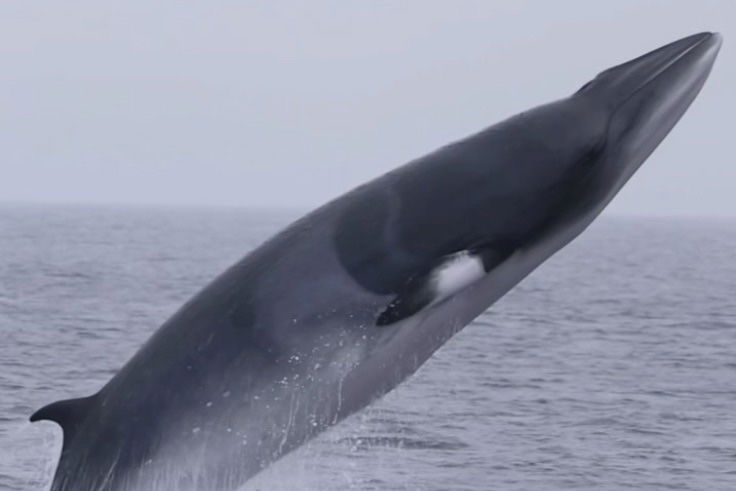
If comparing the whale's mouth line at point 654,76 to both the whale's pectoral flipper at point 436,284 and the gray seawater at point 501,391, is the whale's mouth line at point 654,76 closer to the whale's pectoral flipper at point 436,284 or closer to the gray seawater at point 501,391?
the whale's pectoral flipper at point 436,284

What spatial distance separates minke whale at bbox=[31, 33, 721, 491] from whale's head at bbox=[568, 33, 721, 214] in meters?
0.07

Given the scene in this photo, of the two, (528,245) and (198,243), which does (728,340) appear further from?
(198,243)

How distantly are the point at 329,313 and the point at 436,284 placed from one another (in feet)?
2.83

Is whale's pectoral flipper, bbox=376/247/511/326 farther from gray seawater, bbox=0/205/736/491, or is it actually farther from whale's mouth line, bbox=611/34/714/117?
whale's mouth line, bbox=611/34/714/117

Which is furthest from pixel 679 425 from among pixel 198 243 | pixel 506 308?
pixel 198 243

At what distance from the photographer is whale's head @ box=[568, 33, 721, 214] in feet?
38.1

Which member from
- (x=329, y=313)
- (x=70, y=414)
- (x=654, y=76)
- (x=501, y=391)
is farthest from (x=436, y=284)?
(x=501, y=391)

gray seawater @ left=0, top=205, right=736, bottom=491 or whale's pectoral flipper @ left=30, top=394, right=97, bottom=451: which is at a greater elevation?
whale's pectoral flipper @ left=30, top=394, right=97, bottom=451

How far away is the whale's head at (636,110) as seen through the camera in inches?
457

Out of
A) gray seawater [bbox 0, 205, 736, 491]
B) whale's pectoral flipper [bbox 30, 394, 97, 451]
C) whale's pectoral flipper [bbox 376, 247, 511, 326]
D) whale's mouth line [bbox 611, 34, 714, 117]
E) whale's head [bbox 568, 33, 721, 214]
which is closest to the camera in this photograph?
whale's pectoral flipper [bbox 376, 247, 511, 326]

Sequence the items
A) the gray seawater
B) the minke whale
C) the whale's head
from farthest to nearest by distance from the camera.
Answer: the gray seawater → the whale's head → the minke whale

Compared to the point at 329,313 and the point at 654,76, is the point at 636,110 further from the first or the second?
the point at 329,313

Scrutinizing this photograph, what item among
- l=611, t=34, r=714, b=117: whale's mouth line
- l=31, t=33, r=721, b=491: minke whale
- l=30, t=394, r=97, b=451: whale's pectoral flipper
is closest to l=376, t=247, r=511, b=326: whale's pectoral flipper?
l=31, t=33, r=721, b=491: minke whale

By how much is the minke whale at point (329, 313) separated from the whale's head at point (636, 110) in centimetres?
7
